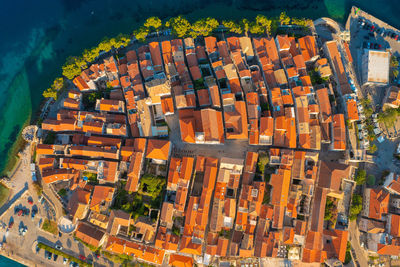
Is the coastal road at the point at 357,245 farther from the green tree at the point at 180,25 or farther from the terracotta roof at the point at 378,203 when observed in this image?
the green tree at the point at 180,25

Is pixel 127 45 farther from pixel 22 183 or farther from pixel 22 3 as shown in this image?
pixel 22 183

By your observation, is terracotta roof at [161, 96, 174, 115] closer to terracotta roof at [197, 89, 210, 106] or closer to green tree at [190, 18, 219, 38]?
terracotta roof at [197, 89, 210, 106]

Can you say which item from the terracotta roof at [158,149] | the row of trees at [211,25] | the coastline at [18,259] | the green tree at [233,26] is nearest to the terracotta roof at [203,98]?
the terracotta roof at [158,149]

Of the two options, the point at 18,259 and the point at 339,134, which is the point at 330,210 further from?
the point at 18,259

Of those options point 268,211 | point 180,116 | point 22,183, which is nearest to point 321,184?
point 268,211

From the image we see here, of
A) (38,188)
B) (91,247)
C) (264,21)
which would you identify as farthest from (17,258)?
(264,21)
